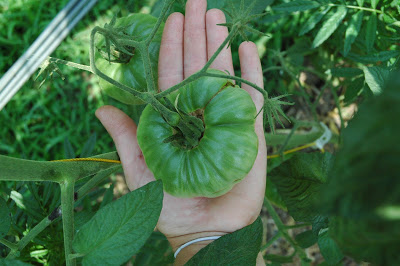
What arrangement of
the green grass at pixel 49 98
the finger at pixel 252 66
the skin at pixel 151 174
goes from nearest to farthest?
the skin at pixel 151 174
the finger at pixel 252 66
the green grass at pixel 49 98

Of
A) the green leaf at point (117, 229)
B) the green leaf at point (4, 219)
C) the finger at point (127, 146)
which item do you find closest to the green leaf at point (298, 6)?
the finger at point (127, 146)

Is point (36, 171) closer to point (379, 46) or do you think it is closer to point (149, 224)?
point (149, 224)

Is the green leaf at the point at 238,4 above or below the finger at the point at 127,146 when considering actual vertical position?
above

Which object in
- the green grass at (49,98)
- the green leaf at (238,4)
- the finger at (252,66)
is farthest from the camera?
the green grass at (49,98)

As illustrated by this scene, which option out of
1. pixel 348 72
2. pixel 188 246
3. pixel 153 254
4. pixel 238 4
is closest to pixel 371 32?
pixel 348 72

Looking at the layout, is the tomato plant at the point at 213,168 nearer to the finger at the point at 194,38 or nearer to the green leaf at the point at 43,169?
the green leaf at the point at 43,169

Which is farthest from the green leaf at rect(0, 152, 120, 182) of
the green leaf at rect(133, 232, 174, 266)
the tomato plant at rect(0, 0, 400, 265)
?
the green leaf at rect(133, 232, 174, 266)

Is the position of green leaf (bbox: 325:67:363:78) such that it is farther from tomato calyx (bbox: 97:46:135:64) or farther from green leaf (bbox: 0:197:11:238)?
green leaf (bbox: 0:197:11:238)
